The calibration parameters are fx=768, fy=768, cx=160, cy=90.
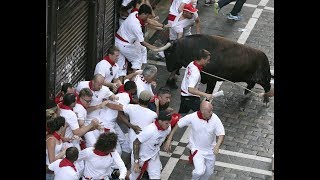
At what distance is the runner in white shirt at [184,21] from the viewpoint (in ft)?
50.7

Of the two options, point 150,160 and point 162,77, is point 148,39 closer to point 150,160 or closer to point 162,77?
point 162,77

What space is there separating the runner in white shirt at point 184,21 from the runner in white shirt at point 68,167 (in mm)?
6421

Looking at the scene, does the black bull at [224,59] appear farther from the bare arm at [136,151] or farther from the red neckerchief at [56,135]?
the red neckerchief at [56,135]

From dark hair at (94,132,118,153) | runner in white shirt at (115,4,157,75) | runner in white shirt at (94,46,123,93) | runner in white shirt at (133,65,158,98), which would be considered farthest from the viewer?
runner in white shirt at (115,4,157,75)

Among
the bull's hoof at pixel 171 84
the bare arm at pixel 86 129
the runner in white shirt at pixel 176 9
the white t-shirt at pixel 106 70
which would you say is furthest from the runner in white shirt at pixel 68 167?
the runner in white shirt at pixel 176 9

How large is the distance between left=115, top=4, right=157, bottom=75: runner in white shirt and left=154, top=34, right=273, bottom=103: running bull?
54 centimetres

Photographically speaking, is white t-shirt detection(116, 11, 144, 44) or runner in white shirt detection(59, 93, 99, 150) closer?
runner in white shirt detection(59, 93, 99, 150)

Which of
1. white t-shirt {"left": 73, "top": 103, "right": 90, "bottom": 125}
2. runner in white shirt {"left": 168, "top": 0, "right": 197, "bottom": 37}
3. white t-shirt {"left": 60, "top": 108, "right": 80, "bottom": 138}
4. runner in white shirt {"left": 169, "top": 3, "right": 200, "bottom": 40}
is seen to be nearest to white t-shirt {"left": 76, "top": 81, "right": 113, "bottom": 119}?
white t-shirt {"left": 73, "top": 103, "right": 90, "bottom": 125}

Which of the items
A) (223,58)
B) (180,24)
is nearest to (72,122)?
(223,58)

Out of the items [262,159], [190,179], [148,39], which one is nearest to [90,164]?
[190,179]

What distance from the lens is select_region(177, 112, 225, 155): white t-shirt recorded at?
11.2 metres

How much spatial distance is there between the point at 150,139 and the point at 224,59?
3.75 metres

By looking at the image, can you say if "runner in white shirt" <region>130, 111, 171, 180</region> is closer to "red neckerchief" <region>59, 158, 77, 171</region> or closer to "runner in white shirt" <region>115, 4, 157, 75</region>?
"red neckerchief" <region>59, 158, 77, 171</region>

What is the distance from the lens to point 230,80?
573 inches
